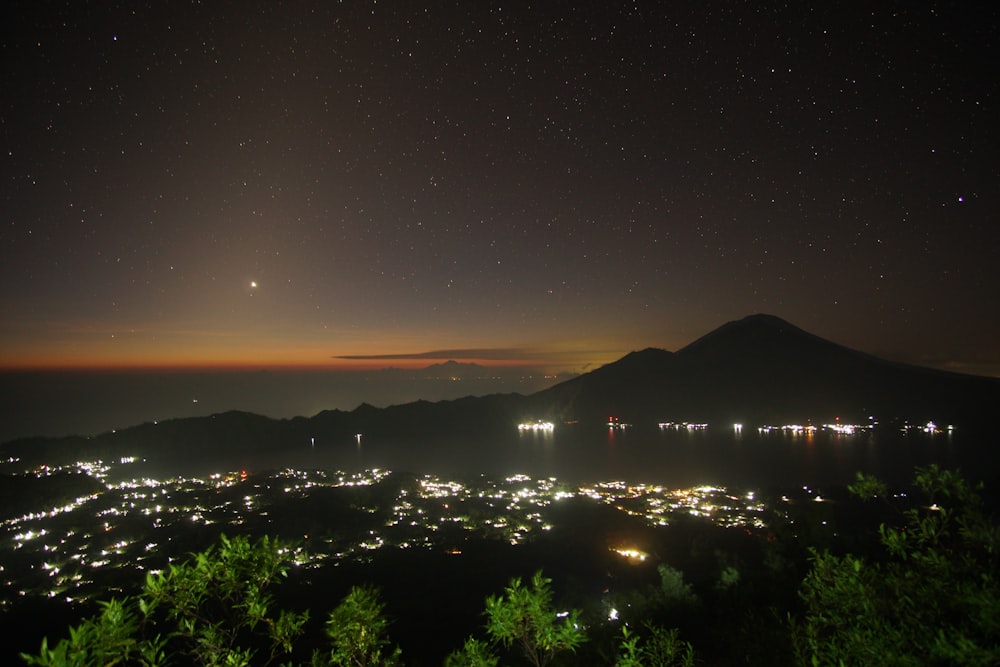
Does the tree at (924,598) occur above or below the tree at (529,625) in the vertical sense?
above

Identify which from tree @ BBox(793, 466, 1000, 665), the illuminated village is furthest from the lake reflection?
tree @ BBox(793, 466, 1000, 665)

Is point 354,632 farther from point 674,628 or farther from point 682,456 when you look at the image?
point 682,456

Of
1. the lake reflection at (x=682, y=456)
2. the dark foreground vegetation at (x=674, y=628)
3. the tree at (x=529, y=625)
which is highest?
the dark foreground vegetation at (x=674, y=628)

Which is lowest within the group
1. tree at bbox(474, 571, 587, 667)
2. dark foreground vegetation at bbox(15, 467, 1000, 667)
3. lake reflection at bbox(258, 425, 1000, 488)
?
lake reflection at bbox(258, 425, 1000, 488)

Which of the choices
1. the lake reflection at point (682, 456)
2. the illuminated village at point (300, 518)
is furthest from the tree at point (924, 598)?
the lake reflection at point (682, 456)

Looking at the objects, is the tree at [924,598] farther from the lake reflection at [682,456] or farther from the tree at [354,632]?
the lake reflection at [682,456]

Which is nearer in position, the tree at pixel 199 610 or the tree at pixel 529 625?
the tree at pixel 199 610

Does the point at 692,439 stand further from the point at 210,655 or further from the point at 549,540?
the point at 210,655

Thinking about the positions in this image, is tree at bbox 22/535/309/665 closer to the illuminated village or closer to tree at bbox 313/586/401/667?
tree at bbox 313/586/401/667
